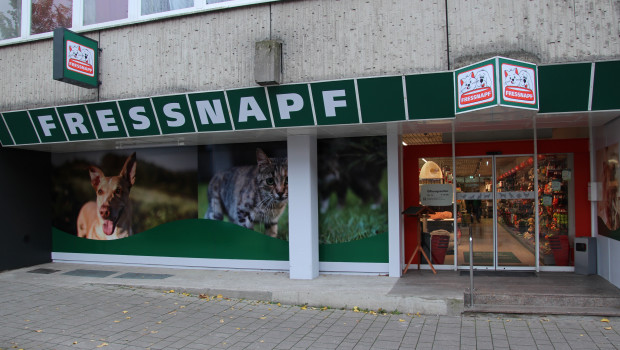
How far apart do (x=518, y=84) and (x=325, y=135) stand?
3.86 m

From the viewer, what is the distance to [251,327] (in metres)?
6.47

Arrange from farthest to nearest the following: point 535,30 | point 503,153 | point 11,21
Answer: point 11,21, point 503,153, point 535,30

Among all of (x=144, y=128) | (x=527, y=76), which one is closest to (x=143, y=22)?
(x=144, y=128)

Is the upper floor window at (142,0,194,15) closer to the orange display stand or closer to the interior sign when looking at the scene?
the interior sign

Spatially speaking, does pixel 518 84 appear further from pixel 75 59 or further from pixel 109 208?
pixel 109 208

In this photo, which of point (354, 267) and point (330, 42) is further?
point (354, 267)

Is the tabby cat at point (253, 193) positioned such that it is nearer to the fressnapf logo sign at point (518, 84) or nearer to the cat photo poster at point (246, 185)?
the cat photo poster at point (246, 185)

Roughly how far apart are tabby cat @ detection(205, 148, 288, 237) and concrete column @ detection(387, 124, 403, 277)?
2.33m

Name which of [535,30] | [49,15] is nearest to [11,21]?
[49,15]

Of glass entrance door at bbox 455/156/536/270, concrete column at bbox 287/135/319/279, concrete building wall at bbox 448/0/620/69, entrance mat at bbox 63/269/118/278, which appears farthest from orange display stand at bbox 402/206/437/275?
entrance mat at bbox 63/269/118/278

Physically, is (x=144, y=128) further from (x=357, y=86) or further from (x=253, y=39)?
(x=357, y=86)

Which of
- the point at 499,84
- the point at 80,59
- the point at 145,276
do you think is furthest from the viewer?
the point at 145,276

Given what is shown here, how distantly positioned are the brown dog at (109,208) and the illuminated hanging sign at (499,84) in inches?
317

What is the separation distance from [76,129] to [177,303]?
4457mm
